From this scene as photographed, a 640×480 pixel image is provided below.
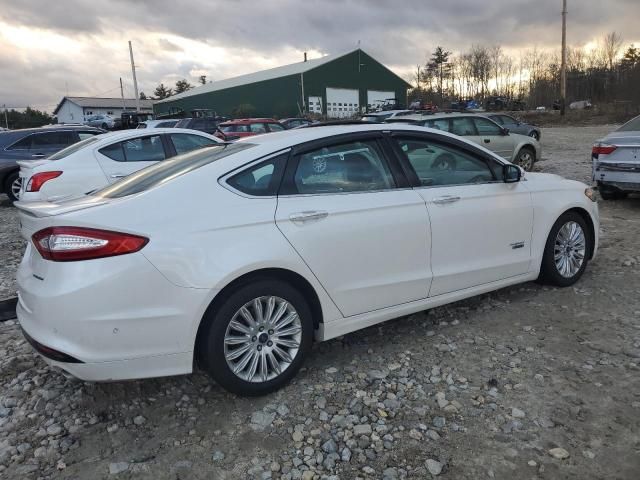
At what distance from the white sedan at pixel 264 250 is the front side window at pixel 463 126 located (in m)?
8.28

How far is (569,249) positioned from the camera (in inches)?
189

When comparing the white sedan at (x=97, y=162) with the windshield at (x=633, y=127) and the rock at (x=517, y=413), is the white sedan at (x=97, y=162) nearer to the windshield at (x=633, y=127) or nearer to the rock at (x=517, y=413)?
the rock at (x=517, y=413)

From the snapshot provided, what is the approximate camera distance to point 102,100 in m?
80.0

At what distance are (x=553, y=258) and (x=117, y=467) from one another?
3.82 metres

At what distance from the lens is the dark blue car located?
11344mm

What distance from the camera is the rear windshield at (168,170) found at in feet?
10.8

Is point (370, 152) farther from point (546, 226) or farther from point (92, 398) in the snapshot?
point (92, 398)

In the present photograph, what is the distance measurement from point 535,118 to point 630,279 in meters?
37.9

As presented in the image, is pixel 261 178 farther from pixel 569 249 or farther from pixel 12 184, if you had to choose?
pixel 12 184

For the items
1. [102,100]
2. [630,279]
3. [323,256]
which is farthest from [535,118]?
[102,100]

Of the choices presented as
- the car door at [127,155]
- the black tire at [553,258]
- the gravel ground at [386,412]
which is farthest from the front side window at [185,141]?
the black tire at [553,258]

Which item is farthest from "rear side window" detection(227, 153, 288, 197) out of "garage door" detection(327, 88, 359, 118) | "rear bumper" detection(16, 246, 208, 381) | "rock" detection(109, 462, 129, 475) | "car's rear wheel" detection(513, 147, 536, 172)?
"garage door" detection(327, 88, 359, 118)

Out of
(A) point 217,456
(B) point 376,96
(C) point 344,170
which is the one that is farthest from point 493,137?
(B) point 376,96

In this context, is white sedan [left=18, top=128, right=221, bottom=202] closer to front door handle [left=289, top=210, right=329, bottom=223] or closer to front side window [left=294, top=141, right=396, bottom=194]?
front side window [left=294, top=141, right=396, bottom=194]
